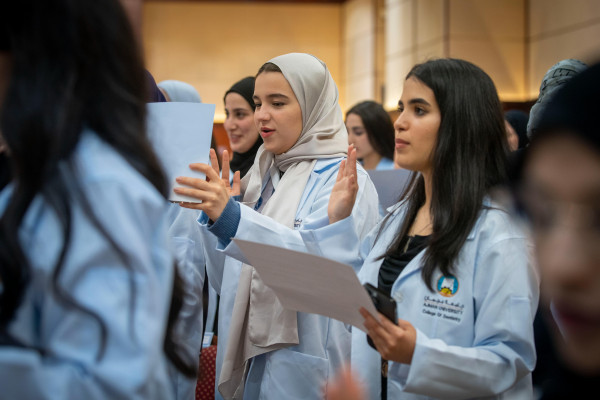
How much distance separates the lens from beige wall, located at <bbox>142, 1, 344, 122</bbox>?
36.8ft

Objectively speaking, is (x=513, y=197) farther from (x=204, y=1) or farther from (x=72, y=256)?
(x=204, y=1)

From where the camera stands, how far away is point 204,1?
11258 mm

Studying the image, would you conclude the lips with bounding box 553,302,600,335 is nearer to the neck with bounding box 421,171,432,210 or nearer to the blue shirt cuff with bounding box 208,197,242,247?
the neck with bounding box 421,171,432,210

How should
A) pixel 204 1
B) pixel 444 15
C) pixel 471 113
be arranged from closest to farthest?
pixel 471 113 → pixel 444 15 → pixel 204 1

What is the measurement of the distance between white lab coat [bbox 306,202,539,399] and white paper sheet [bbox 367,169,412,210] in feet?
3.83

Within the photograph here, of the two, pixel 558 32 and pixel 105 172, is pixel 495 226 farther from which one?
pixel 558 32

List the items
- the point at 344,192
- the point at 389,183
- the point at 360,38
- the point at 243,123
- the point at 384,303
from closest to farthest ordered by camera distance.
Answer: the point at 384,303
the point at 344,192
the point at 389,183
the point at 243,123
the point at 360,38

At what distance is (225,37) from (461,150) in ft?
32.7

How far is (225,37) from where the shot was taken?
1131 centimetres

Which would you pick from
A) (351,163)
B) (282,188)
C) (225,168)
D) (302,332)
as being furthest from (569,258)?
(282,188)

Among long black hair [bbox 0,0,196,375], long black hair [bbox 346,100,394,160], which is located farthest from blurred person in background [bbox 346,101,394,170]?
long black hair [bbox 0,0,196,375]

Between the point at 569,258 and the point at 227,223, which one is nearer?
the point at 569,258

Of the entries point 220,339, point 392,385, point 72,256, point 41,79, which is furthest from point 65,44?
point 220,339

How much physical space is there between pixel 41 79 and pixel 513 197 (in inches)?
25.8
